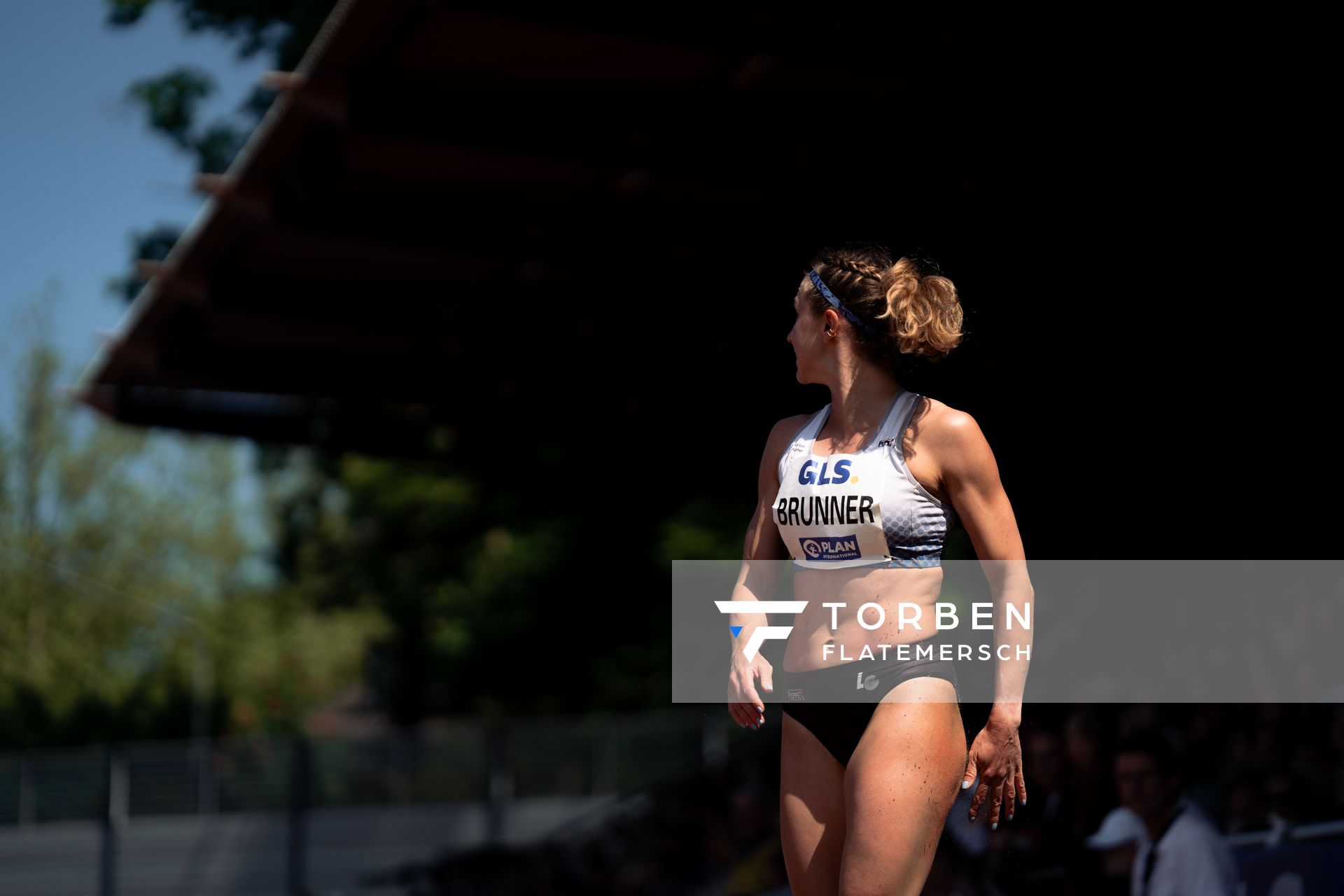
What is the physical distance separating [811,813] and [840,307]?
3.66 ft

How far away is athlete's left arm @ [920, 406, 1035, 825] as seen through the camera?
3.20 m

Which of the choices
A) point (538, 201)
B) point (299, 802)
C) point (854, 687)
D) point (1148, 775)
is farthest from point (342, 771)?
point (854, 687)

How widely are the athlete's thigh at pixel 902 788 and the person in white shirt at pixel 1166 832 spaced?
9.52ft

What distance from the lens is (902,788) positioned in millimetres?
3209

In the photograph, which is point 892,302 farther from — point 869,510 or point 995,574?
point 995,574


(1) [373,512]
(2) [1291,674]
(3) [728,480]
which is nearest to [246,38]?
(3) [728,480]

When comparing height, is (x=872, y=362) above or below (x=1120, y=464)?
below

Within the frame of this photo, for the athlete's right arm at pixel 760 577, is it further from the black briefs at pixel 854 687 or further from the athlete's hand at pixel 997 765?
the athlete's hand at pixel 997 765

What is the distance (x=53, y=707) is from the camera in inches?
1449

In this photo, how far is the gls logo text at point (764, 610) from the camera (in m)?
3.43

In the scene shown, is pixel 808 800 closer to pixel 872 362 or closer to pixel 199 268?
pixel 872 362

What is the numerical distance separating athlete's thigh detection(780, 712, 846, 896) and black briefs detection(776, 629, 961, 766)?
0.11 feet

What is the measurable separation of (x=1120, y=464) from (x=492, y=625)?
26.1 meters

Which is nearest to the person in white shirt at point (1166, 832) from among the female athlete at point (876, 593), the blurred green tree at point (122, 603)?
the female athlete at point (876, 593)
